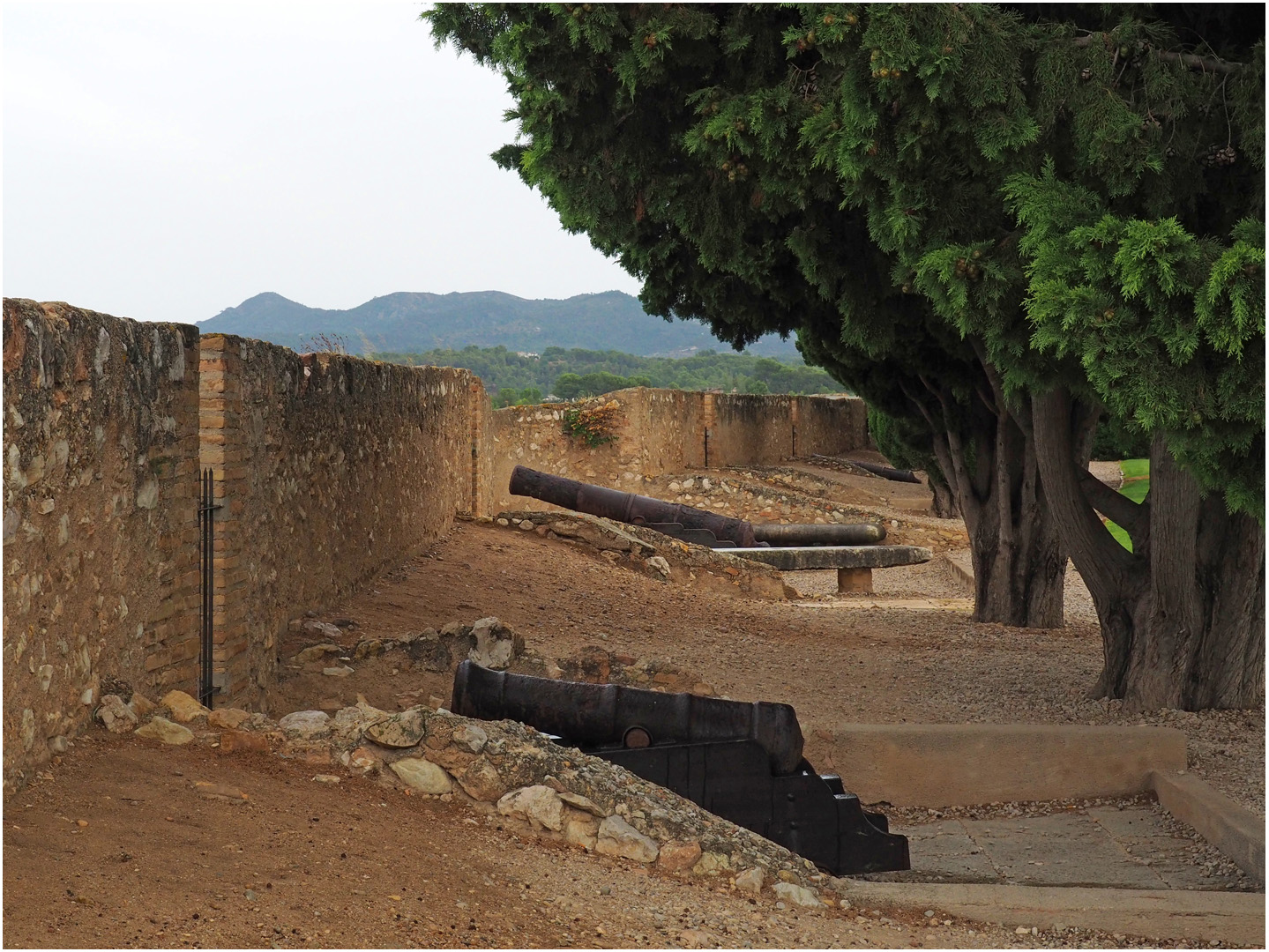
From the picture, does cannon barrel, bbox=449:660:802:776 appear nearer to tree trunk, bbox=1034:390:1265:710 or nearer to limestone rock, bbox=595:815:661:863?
limestone rock, bbox=595:815:661:863

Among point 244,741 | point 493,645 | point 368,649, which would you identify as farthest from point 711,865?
point 368,649

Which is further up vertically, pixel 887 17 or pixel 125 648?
pixel 887 17

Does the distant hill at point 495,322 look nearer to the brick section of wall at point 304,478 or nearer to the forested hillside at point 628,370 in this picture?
the forested hillside at point 628,370

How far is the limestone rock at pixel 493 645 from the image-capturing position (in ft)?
24.0

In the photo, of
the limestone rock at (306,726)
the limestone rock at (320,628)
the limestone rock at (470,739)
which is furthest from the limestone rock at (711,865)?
the limestone rock at (320,628)

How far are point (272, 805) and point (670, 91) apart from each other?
4.01 meters

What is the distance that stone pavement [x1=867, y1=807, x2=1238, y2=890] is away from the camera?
16.1 feet

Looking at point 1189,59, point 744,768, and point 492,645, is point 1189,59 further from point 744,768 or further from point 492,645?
point 492,645

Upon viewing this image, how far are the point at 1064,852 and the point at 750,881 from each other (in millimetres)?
2004

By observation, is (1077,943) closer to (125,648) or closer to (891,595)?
(125,648)

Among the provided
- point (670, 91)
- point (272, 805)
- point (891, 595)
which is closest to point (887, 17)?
point (670, 91)

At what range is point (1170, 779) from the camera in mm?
5840

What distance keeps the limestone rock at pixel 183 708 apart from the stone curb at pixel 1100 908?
2.58 metres

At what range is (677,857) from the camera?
418cm
